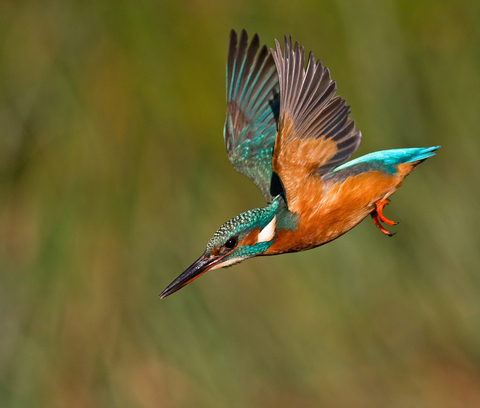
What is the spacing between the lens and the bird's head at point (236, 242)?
5.45ft

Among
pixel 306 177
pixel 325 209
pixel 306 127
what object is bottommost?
pixel 325 209

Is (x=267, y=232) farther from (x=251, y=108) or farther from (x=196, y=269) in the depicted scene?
(x=251, y=108)

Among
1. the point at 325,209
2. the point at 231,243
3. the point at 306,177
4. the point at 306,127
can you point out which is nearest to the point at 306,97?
the point at 306,127

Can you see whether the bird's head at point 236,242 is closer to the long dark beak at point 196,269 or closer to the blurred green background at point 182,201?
the long dark beak at point 196,269

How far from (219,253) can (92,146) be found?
0.93m

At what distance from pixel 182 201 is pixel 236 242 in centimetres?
76

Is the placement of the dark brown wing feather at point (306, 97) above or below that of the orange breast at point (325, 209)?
above

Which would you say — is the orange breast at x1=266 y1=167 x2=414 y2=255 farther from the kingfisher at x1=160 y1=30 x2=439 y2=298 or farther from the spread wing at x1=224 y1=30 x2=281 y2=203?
the spread wing at x1=224 y1=30 x2=281 y2=203

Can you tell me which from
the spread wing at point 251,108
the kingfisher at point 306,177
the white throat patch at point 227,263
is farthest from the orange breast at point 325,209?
the spread wing at point 251,108

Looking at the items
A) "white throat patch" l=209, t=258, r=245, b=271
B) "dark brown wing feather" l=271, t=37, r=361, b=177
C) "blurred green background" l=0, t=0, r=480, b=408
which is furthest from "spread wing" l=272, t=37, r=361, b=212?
"blurred green background" l=0, t=0, r=480, b=408

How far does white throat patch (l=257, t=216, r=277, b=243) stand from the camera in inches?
67.1

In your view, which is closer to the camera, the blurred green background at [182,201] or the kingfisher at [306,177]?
the kingfisher at [306,177]

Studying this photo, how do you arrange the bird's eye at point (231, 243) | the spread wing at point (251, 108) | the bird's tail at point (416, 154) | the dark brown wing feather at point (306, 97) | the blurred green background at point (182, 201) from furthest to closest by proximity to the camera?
the blurred green background at point (182, 201) → the spread wing at point (251, 108) → the bird's tail at point (416, 154) → the bird's eye at point (231, 243) → the dark brown wing feather at point (306, 97)

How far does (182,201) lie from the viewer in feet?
7.88
